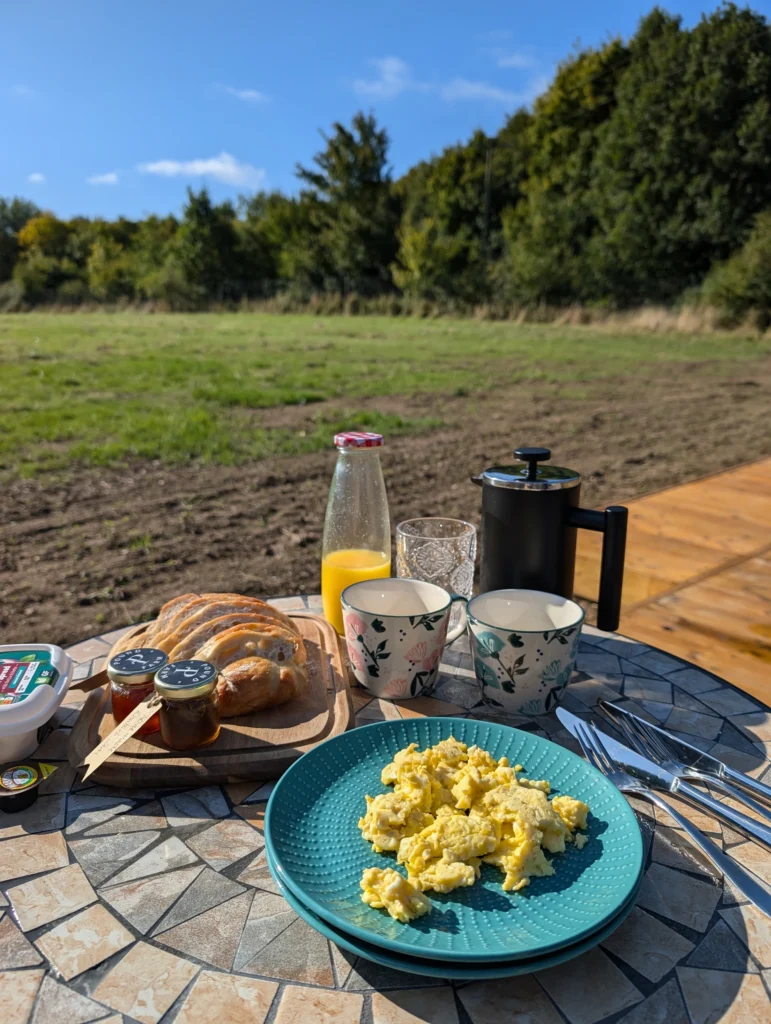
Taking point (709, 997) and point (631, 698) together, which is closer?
point (709, 997)

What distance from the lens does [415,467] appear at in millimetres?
5469

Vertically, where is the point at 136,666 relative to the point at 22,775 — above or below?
above

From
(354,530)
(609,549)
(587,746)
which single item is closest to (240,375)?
(354,530)

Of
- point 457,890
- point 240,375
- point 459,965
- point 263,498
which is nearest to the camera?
point 459,965

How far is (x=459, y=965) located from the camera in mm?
669

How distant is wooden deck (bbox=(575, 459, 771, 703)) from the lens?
7.72ft

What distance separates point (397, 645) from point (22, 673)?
551 mm

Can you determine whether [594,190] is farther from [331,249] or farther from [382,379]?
[382,379]

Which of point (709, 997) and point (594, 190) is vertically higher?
point (594, 190)

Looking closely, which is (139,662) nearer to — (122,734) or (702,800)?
(122,734)

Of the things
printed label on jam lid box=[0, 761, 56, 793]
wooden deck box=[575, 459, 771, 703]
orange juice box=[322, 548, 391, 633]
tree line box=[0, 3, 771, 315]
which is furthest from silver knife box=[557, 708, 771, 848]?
tree line box=[0, 3, 771, 315]

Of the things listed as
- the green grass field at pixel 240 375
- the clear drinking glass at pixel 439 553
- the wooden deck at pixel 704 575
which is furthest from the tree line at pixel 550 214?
the clear drinking glass at pixel 439 553

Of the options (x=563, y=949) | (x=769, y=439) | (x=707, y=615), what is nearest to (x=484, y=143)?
(x=769, y=439)

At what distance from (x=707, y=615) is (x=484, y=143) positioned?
30.1 meters
